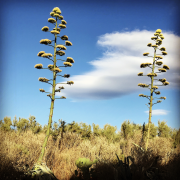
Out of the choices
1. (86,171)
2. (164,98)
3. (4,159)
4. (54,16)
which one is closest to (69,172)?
(86,171)

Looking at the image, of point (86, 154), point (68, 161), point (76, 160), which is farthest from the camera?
point (86, 154)

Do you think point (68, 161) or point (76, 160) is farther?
point (68, 161)

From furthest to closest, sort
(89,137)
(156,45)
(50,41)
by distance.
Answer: (89,137) < (156,45) < (50,41)

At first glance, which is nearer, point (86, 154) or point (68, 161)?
point (68, 161)

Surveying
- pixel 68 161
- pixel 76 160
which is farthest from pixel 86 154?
A: pixel 76 160

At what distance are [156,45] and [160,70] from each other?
142 centimetres

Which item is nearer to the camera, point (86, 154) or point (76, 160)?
point (76, 160)

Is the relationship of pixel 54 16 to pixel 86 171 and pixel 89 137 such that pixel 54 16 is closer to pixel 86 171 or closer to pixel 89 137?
pixel 86 171

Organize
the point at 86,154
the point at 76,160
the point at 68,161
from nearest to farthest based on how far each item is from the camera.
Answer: the point at 76,160 < the point at 68,161 < the point at 86,154

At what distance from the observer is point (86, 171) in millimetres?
7477

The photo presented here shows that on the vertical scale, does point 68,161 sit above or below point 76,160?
below

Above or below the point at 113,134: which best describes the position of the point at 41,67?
above

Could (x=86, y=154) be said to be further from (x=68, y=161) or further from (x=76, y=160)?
(x=76, y=160)

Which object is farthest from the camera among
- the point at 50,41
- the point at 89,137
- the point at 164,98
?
the point at 89,137
